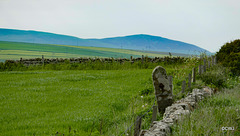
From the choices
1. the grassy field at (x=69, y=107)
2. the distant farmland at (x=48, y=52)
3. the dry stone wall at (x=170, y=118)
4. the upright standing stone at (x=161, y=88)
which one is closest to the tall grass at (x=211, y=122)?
the dry stone wall at (x=170, y=118)

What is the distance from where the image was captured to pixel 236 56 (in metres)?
14.9

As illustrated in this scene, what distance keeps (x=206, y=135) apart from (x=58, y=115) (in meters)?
4.69

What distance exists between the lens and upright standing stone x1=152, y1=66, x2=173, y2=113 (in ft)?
22.5

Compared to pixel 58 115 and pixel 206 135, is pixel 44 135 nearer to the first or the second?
pixel 58 115

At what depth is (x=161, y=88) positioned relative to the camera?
689cm

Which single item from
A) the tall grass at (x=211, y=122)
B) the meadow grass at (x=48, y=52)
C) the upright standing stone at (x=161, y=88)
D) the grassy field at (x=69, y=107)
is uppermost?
the meadow grass at (x=48, y=52)

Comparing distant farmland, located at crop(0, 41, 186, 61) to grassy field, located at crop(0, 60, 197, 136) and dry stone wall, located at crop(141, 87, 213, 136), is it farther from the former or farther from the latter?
dry stone wall, located at crop(141, 87, 213, 136)

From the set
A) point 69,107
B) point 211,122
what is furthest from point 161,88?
point 69,107

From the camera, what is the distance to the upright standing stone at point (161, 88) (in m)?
6.87

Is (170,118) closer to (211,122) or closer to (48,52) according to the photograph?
(211,122)

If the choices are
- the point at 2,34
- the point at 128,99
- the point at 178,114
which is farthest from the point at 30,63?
the point at 2,34

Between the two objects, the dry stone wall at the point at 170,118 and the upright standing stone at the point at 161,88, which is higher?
Answer: the upright standing stone at the point at 161,88

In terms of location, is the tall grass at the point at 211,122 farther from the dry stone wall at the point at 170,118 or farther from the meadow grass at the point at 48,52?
the meadow grass at the point at 48,52

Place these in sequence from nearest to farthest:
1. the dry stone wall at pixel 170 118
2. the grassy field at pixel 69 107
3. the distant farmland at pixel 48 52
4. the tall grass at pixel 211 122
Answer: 1. the dry stone wall at pixel 170 118
2. the tall grass at pixel 211 122
3. the grassy field at pixel 69 107
4. the distant farmland at pixel 48 52
